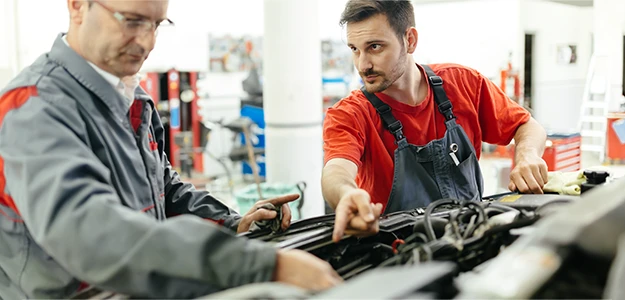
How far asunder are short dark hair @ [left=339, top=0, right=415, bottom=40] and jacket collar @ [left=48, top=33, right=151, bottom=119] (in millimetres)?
1007

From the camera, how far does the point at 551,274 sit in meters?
0.93

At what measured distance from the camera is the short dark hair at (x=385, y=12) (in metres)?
2.13

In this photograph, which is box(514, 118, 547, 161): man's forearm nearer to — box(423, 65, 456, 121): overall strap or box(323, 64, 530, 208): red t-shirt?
box(323, 64, 530, 208): red t-shirt

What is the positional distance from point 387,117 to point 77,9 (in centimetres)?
114

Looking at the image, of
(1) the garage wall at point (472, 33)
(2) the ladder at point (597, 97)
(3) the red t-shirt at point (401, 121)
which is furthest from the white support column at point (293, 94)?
(1) the garage wall at point (472, 33)

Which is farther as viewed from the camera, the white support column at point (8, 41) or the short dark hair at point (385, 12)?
the white support column at point (8, 41)

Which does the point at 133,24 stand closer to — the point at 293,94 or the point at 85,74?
the point at 85,74

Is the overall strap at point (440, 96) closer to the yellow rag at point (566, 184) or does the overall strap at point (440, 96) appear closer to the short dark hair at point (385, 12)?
the short dark hair at point (385, 12)

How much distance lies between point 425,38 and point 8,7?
20.8 ft

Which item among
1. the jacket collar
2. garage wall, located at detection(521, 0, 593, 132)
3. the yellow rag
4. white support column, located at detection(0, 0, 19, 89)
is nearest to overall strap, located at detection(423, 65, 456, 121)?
the yellow rag

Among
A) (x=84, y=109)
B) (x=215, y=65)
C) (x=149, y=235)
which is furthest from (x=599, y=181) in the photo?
(x=215, y=65)

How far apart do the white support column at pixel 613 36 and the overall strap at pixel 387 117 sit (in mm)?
6775

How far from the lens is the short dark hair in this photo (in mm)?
2135

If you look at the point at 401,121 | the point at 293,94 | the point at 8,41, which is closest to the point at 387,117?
the point at 401,121
